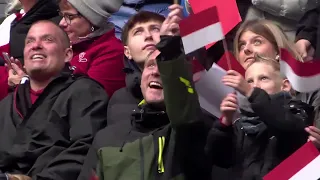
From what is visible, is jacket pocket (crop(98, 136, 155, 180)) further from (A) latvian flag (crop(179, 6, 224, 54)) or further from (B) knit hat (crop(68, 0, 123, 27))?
(B) knit hat (crop(68, 0, 123, 27))

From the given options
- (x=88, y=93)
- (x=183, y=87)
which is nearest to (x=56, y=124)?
(x=88, y=93)

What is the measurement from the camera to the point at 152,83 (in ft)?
16.1

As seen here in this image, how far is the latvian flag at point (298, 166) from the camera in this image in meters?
4.31

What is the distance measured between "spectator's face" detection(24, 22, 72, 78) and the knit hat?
1.52 ft

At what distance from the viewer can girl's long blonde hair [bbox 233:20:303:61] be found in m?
5.22

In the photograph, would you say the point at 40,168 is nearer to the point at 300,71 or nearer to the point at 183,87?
the point at 183,87

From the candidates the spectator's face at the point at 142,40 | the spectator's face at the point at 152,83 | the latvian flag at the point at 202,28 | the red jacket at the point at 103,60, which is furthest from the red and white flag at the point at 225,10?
the red jacket at the point at 103,60

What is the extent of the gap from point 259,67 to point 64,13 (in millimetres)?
1862

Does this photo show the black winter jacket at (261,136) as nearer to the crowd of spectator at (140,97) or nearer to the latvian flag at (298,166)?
the crowd of spectator at (140,97)

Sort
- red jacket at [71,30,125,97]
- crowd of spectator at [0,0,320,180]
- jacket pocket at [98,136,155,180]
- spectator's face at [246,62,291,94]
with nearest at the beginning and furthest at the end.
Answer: crowd of spectator at [0,0,320,180]
jacket pocket at [98,136,155,180]
spectator's face at [246,62,291,94]
red jacket at [71,30,125,97]

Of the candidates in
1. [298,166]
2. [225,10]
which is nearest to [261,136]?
[298,166]

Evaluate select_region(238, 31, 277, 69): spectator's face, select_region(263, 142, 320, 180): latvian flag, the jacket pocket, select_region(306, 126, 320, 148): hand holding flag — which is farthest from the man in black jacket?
select_region(306, 126, 320, 148): hand holding flag

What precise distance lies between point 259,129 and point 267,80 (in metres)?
0.32

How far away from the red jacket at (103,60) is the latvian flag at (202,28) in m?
1.46
